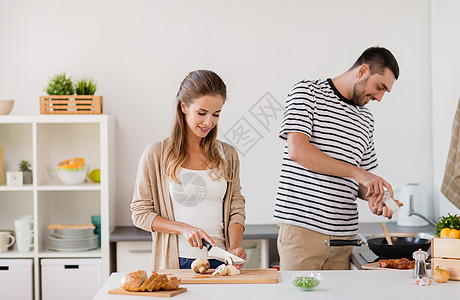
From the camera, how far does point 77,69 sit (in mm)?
3873

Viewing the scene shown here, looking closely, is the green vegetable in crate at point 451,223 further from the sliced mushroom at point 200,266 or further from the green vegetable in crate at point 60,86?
the green vegetable in crate at point 60,86

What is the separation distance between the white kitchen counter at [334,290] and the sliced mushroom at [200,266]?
0.10 meters

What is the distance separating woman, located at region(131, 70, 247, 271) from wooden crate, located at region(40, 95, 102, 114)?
1459 millimetres

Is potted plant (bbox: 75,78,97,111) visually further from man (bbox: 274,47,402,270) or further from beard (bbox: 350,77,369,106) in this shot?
beard (bbox: 350,77,369,106)

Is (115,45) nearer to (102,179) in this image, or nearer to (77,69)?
(77,69)

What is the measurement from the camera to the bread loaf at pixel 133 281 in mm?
1896

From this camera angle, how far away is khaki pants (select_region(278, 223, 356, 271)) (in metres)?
2.41

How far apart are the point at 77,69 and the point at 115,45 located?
0.28 metres

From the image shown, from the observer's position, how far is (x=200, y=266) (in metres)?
2.09

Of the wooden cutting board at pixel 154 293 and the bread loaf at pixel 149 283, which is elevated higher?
the bread loaf at pixel 149 283

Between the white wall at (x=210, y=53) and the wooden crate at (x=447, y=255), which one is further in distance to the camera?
the white wall at (x=210, y=53)

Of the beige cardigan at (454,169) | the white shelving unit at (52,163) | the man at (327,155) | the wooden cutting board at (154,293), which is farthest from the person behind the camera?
the white shelving unit at (52,163)

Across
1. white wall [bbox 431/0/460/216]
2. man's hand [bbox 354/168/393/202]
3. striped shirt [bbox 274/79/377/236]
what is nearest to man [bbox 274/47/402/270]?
striped shirt [bbox 274/79/377/236]

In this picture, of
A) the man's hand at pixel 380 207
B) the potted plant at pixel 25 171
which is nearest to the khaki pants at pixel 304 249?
the man's hand at pixel 380 207
